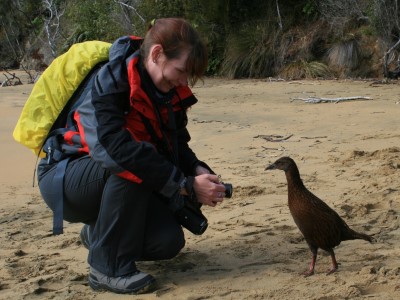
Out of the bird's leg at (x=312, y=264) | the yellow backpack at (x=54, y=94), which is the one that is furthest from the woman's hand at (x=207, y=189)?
the yellow backpack at (x=54, y=94)

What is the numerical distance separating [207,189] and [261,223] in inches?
47.6

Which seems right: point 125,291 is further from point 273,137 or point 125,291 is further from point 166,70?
point 273,137

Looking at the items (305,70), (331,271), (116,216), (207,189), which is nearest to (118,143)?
(116,216)

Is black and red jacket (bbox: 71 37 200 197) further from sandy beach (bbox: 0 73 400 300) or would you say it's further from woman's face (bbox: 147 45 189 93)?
sandy beach (bbox: 0 73 400 300)

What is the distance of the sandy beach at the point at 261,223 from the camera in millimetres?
3541

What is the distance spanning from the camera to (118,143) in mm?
3365

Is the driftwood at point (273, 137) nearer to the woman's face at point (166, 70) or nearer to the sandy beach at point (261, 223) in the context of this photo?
the sandy beach at point (261, 223)

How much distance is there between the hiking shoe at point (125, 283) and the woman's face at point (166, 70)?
992 millimetres

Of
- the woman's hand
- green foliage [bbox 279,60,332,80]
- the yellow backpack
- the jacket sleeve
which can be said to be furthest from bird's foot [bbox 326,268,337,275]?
green foliage [bbox 279,60,332,80]

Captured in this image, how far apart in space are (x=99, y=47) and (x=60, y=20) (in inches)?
1015

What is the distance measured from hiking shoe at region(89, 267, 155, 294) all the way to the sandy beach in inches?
1.5

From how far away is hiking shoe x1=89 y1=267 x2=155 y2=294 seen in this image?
3.54m

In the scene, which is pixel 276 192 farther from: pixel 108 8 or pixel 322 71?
A: pixel 108 8

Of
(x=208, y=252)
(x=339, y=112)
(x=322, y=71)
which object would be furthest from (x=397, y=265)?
(x=322, y=71)
